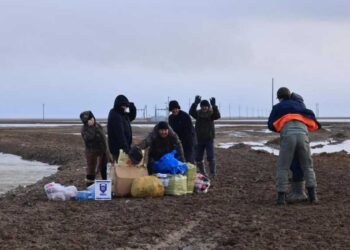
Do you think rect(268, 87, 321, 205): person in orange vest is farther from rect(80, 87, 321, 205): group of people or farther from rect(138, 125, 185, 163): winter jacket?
→ rect(138, 125, 185, 163): winter jacket

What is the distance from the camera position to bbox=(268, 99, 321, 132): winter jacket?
34.1 feet

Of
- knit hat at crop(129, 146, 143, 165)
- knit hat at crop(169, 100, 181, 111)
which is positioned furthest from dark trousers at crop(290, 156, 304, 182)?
knit hat at crop(169, 100, 181, 111)

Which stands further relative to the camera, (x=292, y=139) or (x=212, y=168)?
(x=212, y=168)

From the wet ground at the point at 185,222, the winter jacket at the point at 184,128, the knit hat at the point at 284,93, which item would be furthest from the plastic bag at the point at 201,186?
the knit hat at the point at 284,93

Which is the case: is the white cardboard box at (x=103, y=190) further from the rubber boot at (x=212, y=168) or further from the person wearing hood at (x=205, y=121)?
the rubber boot at (x=212, y=168)

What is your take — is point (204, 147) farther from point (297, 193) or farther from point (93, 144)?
point (297, 193)

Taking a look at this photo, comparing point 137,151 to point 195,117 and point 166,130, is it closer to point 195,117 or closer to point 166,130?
point 166,130

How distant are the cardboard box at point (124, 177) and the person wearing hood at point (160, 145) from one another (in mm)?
328

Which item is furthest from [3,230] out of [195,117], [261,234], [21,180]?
[21,180]

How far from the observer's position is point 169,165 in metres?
11.6

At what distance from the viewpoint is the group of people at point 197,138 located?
10.3 m

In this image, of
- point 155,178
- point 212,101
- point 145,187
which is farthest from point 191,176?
point 212,101

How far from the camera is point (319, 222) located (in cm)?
860

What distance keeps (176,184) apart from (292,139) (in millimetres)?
2302
